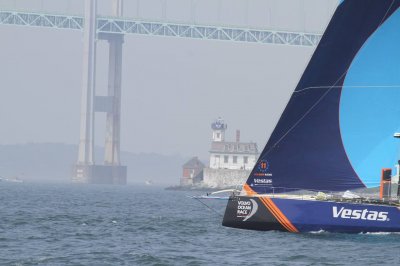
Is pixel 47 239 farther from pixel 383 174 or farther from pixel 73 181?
pixel 73 181

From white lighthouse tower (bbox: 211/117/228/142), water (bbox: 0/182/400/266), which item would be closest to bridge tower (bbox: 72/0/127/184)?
white lighthouse tower (bbox: 211/117/228/142)

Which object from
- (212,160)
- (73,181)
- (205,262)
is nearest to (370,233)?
(205,262)

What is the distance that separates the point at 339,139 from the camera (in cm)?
2280

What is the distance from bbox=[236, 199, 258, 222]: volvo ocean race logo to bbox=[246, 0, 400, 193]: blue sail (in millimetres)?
452

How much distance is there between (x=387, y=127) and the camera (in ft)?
74.3

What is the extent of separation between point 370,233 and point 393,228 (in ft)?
1.47

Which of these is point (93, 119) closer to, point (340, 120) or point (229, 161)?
point (229, 161)

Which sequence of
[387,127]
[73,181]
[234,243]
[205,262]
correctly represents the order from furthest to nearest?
[73,181], [387,127], [234,243], [205,262]

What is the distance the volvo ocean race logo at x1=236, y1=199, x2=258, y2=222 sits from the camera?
22625 millimetres

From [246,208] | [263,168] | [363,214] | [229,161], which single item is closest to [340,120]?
[263,168]

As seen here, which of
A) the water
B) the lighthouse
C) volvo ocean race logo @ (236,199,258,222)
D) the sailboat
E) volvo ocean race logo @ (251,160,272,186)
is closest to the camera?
the water

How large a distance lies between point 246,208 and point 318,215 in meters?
1.40

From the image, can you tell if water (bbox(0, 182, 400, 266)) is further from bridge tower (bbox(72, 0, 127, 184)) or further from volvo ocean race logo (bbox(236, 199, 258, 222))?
bridge tower (bbox(72, 0, 127, 184))

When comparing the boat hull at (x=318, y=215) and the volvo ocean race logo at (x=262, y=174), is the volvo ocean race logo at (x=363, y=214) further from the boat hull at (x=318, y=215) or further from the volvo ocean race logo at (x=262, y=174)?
the volvo ocean race logo at (x=262, y=174)
